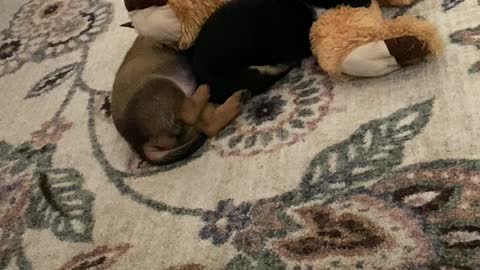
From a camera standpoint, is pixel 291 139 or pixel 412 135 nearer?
pixel 412 135

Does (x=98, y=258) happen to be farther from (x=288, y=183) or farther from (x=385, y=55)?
(x=385, y=55)

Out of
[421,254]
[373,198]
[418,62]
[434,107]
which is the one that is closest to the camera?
[421,254]

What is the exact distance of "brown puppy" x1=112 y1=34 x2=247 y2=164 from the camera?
49.1 inches

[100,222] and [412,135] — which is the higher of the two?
[412,135]

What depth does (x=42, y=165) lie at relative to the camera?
1.36 metres

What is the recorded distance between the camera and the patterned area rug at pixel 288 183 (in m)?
0.95

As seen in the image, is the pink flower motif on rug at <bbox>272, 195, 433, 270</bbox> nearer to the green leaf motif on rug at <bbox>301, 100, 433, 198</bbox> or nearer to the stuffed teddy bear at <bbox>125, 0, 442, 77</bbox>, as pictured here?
the green leaf motif on rug at <bbox>301, 100, 433, 198</bbox>

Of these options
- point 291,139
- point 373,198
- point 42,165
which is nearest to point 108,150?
point 42,165

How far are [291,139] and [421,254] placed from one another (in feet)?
1.20

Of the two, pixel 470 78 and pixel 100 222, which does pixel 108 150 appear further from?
pixel 470 78

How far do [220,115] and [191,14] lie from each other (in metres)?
0.23

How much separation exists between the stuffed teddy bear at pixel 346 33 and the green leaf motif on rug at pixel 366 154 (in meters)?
0.12

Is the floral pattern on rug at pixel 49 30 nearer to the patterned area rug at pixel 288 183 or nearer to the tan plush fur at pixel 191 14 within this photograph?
the patterned area rug at pixel 288 183

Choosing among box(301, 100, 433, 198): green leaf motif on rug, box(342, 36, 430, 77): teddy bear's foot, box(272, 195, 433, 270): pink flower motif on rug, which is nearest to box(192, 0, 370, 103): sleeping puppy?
box(342, 36, 430, 77): teddy bear's foot
